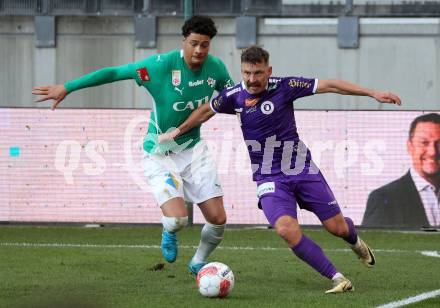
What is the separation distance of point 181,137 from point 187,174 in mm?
345

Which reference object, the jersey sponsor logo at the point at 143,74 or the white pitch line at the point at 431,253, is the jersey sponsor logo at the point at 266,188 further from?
the white pitch line at the point at 431,253

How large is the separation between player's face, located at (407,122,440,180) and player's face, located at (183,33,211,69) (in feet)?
21.7

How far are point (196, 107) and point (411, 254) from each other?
3.68 metres

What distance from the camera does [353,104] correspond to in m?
22.4

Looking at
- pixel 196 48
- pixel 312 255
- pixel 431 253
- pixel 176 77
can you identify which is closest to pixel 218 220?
pixel 176 77

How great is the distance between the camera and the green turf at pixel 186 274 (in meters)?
8.32

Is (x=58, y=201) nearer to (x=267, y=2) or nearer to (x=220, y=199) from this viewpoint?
(x=220, y=199)

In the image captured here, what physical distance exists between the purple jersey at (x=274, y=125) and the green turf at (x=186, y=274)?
3.23 feet

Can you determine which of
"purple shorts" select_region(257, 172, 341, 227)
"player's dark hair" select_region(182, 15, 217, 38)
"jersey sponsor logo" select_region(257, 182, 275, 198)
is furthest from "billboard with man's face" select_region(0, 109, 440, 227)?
"jersey sponsor logo" select_region(257, 182, 275, 198)

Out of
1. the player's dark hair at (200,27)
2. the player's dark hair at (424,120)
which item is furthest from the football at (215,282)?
A: the player's dark hair at (424,120)

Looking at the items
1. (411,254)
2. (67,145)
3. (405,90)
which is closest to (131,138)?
(67,145)

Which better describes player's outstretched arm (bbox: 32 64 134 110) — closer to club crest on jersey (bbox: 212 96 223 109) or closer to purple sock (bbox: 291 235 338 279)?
club crest on jersey (bbox: 212 96 223 109)

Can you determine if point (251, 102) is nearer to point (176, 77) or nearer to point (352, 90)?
point (352, 90)

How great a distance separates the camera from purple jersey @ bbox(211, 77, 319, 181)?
356 inches
